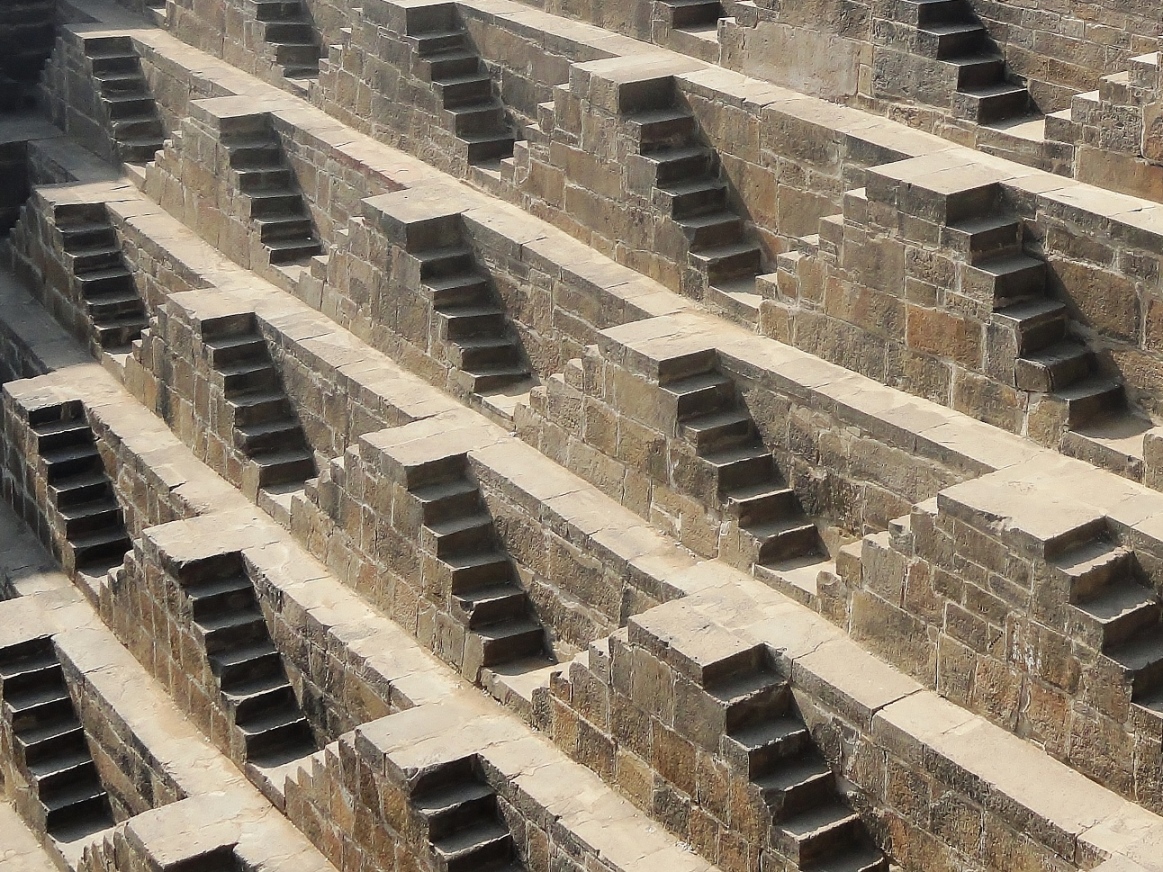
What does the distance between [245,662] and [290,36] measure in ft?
25.9

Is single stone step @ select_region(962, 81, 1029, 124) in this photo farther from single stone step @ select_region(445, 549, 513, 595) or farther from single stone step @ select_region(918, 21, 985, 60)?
single stone step @ select_region(445, 549, 513, 595)

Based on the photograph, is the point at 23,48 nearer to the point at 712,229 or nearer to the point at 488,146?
the point at 488,146

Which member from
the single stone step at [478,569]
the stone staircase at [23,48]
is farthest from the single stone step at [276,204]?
the stone staircase at [23,48]

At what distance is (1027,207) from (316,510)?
568 cm

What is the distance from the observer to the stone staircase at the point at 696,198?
47.3ft

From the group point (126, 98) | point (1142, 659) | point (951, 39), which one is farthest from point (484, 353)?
point (126, 98)

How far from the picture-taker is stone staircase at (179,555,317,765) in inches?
564

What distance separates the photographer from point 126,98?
69.1ft

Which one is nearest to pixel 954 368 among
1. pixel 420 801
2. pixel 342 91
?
pixel 420 801

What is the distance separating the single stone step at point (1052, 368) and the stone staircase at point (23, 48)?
1450 centimetres

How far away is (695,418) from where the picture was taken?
12836 millimetres

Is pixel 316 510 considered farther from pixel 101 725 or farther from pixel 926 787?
pixel 926 787

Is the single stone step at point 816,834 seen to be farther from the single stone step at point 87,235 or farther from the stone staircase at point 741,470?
the single stone step at point 87,235

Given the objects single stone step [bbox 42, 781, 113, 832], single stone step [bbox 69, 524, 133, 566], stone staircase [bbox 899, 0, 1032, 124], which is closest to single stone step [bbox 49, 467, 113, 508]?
single stone step [bbox 69, 524, 133, 566]
